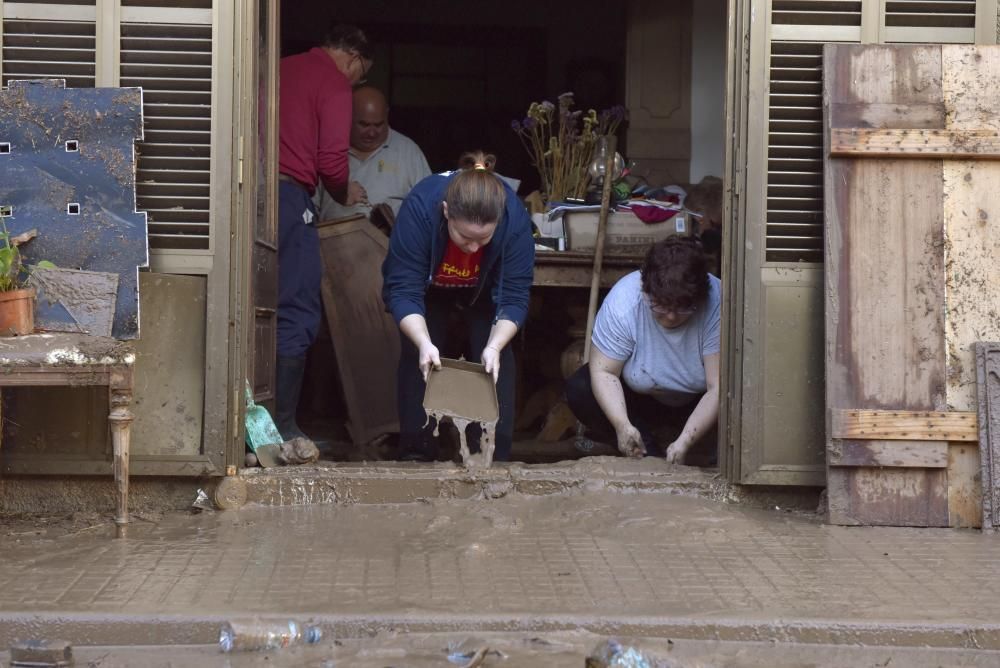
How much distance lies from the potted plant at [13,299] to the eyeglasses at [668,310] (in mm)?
2458

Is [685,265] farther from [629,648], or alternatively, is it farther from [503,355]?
[629,648]

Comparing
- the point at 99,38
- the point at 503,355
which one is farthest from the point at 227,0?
the point at 503,355

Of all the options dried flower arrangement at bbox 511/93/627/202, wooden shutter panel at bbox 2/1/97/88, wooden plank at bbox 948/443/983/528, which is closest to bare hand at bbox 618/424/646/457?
wooden plank at bbox 948/443/983/528

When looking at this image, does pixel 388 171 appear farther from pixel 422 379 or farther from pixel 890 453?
pixel 890 453

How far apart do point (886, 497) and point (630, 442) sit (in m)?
1.11

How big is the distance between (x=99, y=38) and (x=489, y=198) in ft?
5.13

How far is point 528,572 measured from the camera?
12.7ft

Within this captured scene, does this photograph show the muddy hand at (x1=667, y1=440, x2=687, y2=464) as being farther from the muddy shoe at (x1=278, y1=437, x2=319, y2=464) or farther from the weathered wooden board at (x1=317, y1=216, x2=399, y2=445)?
the weathered wooden board at (x1=317, y1=216, x2=399, y2=445)

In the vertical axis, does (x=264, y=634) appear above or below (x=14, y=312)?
below

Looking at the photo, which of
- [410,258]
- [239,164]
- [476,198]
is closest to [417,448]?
[410,258]

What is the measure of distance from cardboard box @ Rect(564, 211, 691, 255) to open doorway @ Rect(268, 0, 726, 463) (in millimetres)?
96

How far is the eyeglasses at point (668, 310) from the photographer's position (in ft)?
17.1

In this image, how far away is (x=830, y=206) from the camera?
4.66 meters

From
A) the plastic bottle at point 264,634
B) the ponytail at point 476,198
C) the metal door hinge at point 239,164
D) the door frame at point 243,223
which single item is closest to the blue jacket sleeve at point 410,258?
the ponytail at point 476,198
